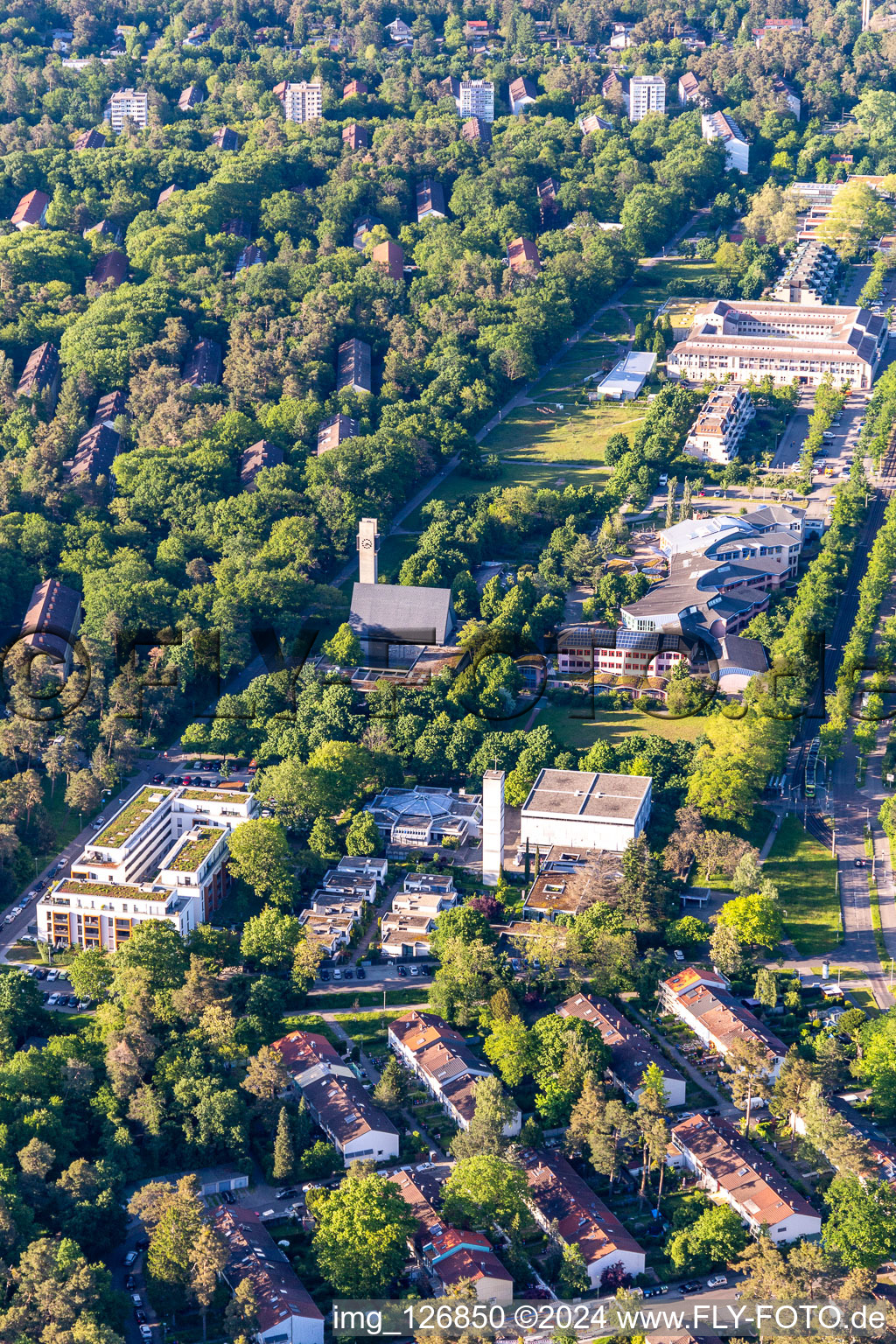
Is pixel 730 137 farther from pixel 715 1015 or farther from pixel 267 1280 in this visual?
pixel 267 1280

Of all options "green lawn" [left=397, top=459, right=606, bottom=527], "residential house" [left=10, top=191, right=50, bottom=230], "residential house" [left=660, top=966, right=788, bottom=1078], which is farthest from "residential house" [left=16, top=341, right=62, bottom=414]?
"residential house" [left=660, top=966, right=788, bottom=1078]

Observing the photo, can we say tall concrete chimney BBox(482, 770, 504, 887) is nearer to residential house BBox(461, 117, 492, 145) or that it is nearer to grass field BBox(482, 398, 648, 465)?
grass field BBox(482, 398, 648, 465)

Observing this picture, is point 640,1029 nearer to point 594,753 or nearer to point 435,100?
point 594,753

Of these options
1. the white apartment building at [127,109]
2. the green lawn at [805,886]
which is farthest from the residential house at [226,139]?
the green lawn at [805,886]

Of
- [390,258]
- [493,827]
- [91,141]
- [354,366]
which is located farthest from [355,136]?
[493,827]

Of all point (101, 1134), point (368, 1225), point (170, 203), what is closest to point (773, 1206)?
point (368, 1225)

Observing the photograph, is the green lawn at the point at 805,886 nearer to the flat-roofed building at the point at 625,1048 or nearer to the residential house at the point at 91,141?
the flat-roofed building at the point at 625,1048

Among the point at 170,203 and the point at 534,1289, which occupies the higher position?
the point at 170,203
